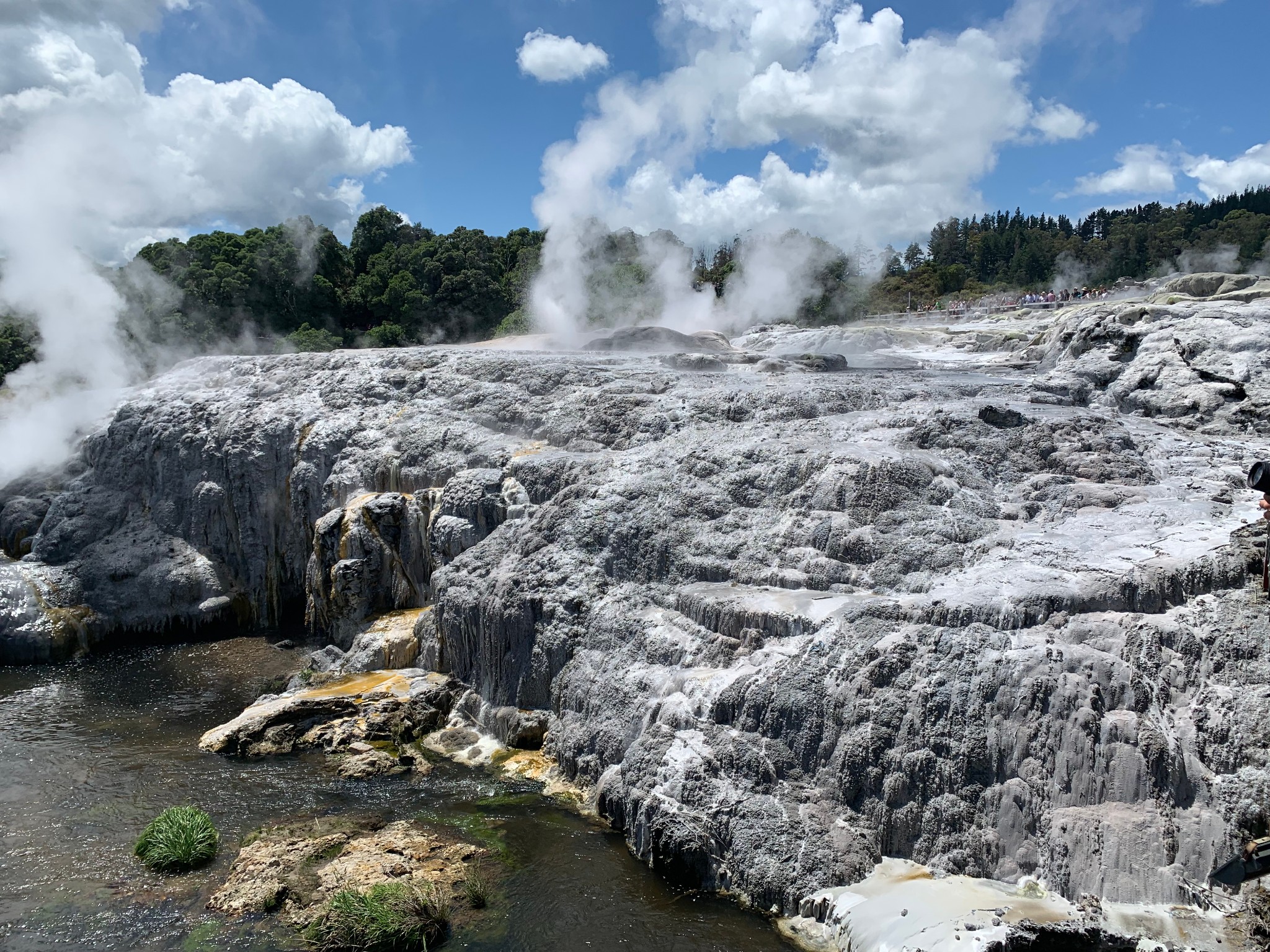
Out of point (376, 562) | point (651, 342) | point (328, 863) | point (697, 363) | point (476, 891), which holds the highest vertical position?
point (651, 342)

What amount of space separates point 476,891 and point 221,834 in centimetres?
329

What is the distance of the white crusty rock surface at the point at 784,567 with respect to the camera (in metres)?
8.11

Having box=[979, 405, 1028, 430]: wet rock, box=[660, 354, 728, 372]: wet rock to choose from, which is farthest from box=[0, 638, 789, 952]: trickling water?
box=[660, 354, 728, 372]: wet rock

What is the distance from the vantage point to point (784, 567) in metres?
11.2

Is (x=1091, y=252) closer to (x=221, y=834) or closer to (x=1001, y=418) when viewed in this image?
(x=1001, y=418)

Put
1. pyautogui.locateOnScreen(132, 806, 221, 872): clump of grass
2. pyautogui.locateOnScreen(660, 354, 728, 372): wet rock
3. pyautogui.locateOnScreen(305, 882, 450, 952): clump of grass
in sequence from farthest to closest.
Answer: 1. pyautogui.locateOnScreen(660, 354, 728, 372): wet rock
2. pyautogui.locateOnScreen(132, 806, 221, 872): clump of grass
3. pyautogui.locateOnScreen(305, 882, 450, 952): clump of grass

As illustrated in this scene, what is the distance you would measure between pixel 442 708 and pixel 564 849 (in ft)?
12.3

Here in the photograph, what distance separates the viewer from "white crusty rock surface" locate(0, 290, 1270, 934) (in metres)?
8.11

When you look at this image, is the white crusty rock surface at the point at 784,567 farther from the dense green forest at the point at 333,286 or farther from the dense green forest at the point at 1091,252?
the dense green forest at the point at 1091,252

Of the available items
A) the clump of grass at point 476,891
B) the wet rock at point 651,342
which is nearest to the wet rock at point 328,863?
the clump of grass at point 476,891

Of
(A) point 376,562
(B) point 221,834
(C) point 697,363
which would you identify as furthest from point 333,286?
(B) point 221,834

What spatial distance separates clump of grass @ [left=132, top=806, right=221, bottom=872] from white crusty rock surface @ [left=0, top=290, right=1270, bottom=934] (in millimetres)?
3800

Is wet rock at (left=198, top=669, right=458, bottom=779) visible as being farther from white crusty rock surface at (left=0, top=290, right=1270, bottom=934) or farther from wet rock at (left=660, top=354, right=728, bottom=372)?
wet rock at (left=660, top=354, right=728, bottom=372)

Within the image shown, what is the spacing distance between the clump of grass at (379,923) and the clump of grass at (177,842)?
2.01 metres
